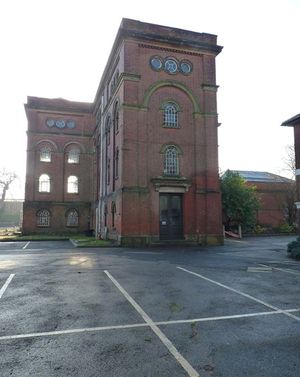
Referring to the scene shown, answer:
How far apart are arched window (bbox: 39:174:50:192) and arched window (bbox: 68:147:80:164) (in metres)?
3.05

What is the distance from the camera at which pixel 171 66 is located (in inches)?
933

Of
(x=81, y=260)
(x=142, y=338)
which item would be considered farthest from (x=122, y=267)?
(x=142, y=338)

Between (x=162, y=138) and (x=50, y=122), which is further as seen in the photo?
(x=50, y=122)

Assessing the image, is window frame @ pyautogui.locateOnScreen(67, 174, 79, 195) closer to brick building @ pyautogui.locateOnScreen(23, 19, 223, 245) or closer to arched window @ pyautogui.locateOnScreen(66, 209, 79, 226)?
arched window @ pyautogui.locateOnScreen(66, 209, 79, 226)

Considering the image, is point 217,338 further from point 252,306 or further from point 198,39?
point 198,39

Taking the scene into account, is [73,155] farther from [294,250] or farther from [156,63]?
[294,250]

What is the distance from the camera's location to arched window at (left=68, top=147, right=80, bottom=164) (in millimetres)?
38322

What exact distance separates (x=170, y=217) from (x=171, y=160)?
3839 millimetres

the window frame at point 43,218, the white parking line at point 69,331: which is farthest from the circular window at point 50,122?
the white parking line at point 69,331

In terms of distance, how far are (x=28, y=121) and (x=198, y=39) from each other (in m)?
21.0

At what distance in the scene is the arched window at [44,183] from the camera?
121 ft

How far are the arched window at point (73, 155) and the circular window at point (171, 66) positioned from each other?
59.5ft

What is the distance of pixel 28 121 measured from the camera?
36.7 metres

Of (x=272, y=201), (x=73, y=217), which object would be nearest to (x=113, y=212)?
(x=73, y=217)
